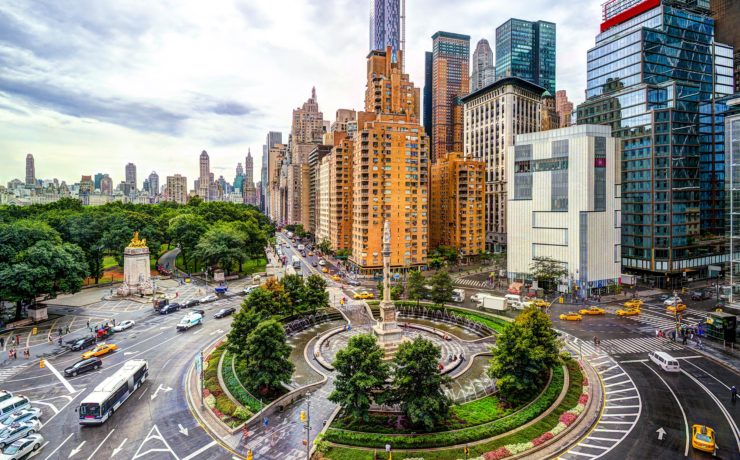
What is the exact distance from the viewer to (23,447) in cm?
2773

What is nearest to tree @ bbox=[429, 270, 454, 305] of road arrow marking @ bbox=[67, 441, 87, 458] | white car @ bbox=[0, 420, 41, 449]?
road arrow marking @ bbox=[67, 441, 87, 458]

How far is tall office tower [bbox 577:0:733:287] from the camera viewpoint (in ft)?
279

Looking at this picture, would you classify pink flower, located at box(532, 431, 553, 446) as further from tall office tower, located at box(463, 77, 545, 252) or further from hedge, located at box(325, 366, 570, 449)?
tall office tower, located at box(463, 77, 545, 252)

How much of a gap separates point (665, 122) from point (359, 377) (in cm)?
9116

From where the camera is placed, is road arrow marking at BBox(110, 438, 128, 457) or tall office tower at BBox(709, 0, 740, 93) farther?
tall office tower at BBox(709, 0, 740, 93)

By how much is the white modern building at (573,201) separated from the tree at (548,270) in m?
1.35

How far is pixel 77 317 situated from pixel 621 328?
269ft

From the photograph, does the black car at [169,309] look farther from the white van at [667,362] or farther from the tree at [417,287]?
the white van at [667,362]

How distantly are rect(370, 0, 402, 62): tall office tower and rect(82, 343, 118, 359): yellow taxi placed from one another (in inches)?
6863

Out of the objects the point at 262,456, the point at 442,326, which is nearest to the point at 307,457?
the point at 262,456

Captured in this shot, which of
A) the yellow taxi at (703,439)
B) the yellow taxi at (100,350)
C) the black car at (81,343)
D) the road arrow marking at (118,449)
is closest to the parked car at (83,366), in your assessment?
the yellow taxi at (100,350)

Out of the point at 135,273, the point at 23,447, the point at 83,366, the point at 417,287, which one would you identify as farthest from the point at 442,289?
the point at 135,273

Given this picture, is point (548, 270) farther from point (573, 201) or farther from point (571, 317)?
point (571, 317)

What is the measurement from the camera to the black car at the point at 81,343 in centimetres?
4803
